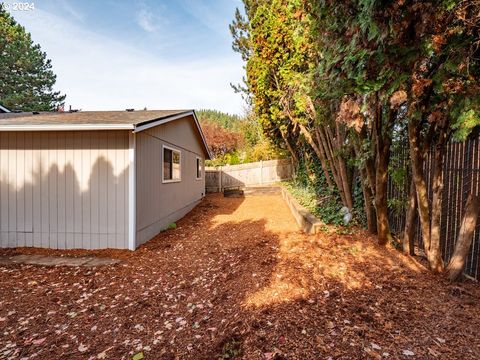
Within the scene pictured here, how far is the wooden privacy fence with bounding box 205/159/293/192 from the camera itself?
53.3 ft

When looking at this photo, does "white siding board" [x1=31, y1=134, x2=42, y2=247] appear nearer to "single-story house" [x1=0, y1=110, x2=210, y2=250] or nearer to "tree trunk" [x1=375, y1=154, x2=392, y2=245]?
"single-story house" [x1=0, y1=110, x2=210, y2=250]

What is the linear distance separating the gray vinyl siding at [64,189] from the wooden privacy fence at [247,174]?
35.0 ft

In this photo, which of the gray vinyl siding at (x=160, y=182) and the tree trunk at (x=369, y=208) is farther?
the gray vinyl siding at (x=160, y=182)

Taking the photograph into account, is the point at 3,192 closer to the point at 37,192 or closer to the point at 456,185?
the point at 37,192

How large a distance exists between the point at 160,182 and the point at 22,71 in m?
22.8

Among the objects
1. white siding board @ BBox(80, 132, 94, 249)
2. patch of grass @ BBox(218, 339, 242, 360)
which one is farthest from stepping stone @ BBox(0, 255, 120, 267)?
patch of grass @ BBox(218, 339, 242, 360)

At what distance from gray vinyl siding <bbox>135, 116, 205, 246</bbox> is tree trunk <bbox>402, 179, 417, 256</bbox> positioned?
210 inches

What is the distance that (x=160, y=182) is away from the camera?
7043mm

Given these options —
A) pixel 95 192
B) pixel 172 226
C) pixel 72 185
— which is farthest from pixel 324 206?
pixel 72 185

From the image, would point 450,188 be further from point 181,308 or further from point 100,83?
point 100,83

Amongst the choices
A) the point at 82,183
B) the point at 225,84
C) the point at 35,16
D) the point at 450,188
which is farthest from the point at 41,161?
the point at 225,84

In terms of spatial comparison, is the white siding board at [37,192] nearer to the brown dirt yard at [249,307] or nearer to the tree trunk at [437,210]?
the brown dirt yard at [249,307]

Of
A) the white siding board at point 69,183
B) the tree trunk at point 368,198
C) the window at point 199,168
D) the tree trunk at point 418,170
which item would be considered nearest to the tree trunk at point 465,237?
the tree trunk at point 418,170

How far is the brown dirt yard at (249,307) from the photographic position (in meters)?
2.14
